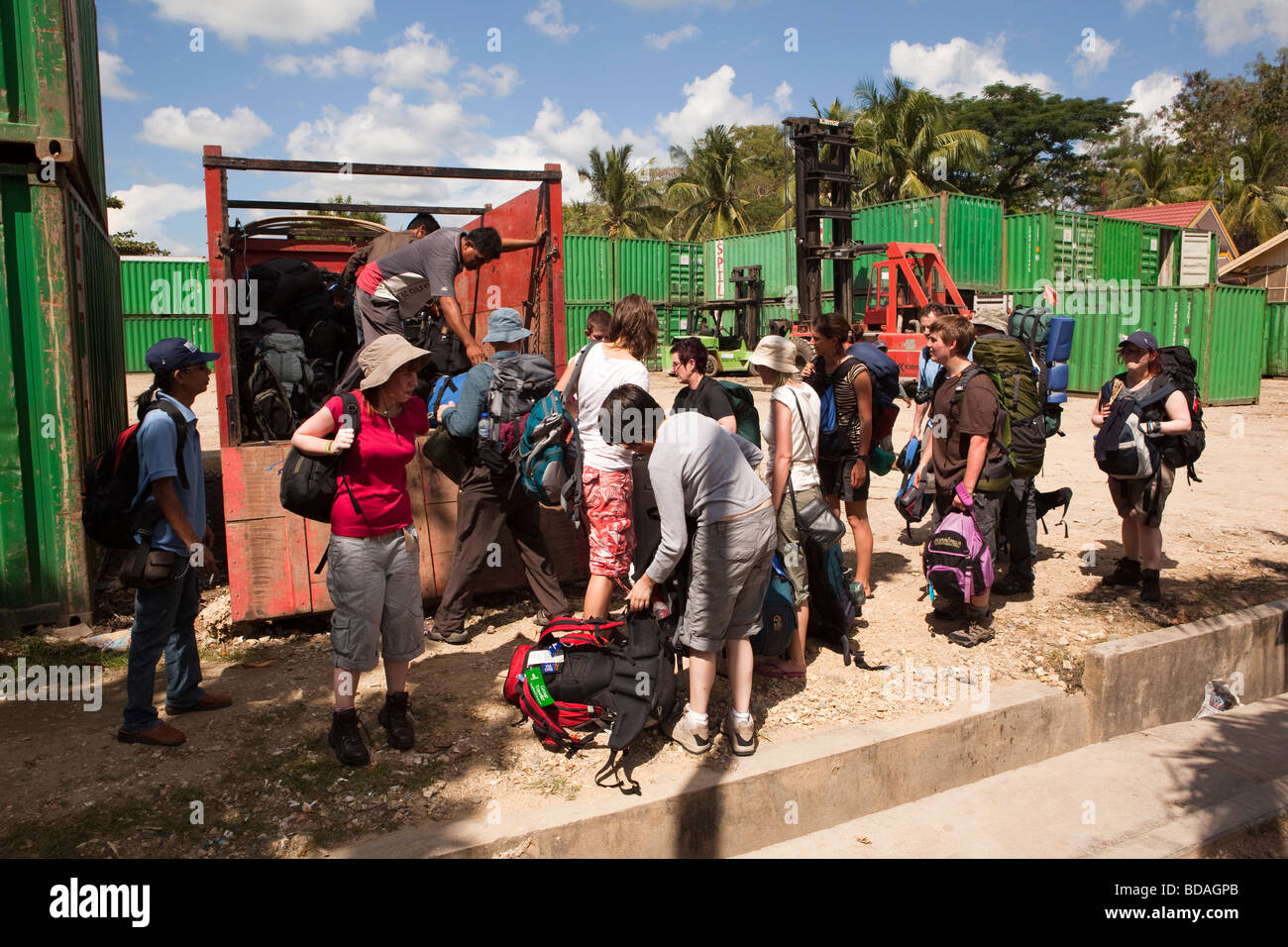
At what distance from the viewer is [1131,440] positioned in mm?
5574

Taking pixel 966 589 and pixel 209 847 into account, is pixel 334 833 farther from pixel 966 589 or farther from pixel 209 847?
A: pixel 966 589

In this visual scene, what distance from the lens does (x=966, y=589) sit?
508cm

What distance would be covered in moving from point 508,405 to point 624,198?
41.6m

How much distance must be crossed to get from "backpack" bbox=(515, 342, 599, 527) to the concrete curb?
2975mm

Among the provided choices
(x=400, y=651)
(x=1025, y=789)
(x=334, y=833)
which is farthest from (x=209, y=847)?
(x=1025, y=789)

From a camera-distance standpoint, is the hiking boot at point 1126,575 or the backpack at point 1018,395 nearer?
the backpack at point 1018,395

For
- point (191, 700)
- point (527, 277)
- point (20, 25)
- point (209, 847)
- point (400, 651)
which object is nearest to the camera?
point (209, 847)

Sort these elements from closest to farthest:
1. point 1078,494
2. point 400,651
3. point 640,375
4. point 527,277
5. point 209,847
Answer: point 209,847
point 400,651
point 640,375
point 527,277
point 1078,494

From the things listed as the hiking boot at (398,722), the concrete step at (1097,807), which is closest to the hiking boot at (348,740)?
the hiking boot at (398,722)

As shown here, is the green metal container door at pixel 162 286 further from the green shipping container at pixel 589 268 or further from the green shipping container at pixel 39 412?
the green shipping container at pixel 39 412

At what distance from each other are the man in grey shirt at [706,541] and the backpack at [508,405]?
108cm

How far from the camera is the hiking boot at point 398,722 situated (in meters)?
3.87

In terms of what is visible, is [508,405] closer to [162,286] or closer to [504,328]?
[504,328]

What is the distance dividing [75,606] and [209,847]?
2.76m
